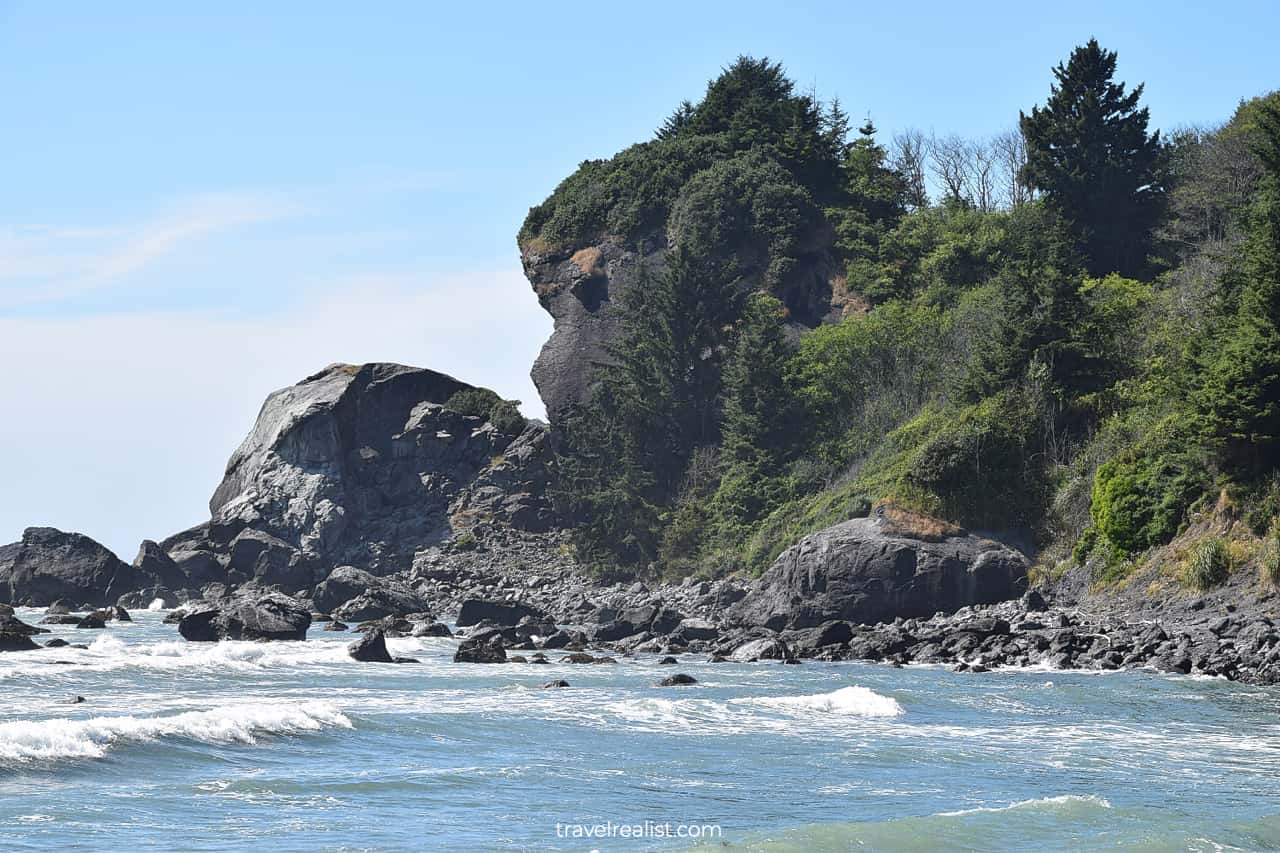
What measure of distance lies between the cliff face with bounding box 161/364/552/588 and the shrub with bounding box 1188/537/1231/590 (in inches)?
1636

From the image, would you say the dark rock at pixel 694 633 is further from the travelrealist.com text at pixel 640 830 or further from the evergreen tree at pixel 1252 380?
the travelrealist.com text at pixel 640 830

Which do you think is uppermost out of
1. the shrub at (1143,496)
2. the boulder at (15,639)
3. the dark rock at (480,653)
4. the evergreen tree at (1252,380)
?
the evergreen tree at (1252,380)

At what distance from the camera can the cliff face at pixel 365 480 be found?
73.7 m

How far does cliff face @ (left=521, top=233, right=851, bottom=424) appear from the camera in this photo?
234ft

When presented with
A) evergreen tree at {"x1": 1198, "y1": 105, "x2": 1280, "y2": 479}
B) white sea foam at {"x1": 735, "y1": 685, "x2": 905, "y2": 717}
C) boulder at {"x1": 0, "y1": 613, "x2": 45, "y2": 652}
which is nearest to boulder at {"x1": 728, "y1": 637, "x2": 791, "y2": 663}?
white sea foam at {"x1": 735, "y1": 685, "x2": 905, "y2": 717}

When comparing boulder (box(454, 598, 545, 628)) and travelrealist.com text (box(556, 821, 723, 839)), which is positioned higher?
boulder (box(454, 598, 545, 628))

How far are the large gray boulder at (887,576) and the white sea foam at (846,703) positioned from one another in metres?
14.4

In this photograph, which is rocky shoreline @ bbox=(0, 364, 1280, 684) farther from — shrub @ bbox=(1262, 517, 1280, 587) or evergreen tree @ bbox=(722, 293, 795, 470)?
evergreen tree @ bbox=(722, 293, 795, 470)

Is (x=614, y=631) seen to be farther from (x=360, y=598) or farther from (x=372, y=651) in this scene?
(x=360, y=598)

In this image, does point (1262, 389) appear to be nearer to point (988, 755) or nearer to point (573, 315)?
point (988, 755)

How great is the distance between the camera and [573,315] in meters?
76.9

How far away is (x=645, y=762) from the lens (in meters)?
21.4

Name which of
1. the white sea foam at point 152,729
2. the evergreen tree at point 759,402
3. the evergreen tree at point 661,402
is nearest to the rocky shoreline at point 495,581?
the evergreen tree at point 661,402

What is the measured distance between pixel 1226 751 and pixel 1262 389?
54.2ft
